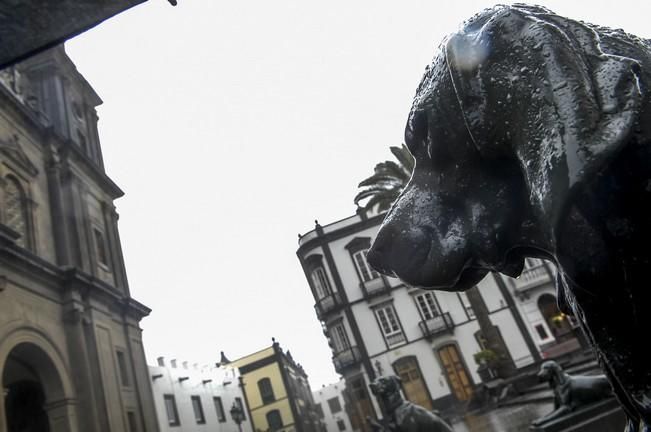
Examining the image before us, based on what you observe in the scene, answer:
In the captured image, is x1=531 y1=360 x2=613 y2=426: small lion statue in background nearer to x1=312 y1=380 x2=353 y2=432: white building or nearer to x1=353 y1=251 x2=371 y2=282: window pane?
x1=353 y1=251 x2=371 y2=282: window pane

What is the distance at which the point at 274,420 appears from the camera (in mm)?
46875

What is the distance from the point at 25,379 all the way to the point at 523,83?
53.2ft

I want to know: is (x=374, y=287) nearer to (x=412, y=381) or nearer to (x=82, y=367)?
(x=412, y=381)

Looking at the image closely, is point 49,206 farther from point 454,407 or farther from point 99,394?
point 454,407

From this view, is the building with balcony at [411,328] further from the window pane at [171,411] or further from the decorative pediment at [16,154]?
the decorative pediment at [16,154]

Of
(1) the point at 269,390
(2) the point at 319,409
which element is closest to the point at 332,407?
(2) the point at 319,409

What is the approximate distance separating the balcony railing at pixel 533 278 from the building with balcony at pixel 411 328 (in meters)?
0.06

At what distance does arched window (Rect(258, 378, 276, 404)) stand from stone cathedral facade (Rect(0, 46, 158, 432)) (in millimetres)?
33164

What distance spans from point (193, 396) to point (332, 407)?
56.8m

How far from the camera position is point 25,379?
1319 cm

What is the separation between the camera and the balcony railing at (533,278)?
2877 cm

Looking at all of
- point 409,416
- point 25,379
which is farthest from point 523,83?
point 25,379

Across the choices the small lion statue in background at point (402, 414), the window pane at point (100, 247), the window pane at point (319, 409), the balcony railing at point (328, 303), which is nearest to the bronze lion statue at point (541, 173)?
the small lion statue in background at point (402, 414)

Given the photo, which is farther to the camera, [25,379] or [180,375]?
[180,375]
